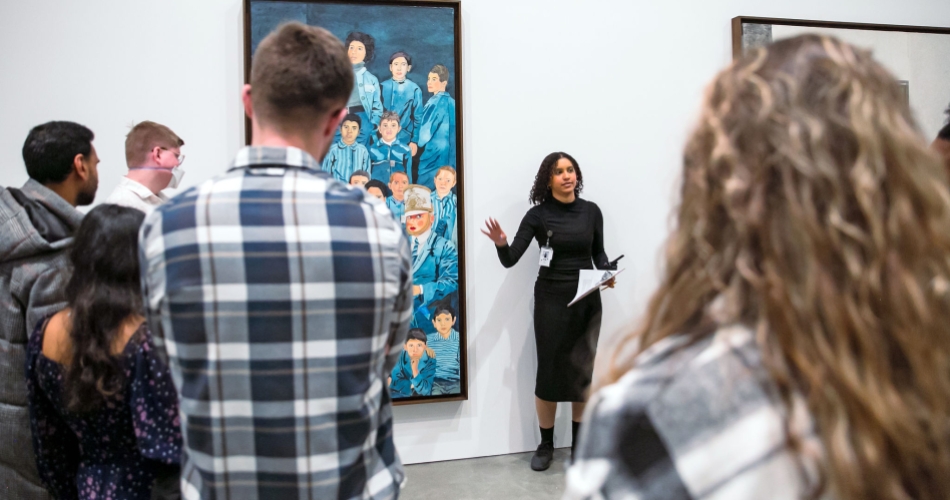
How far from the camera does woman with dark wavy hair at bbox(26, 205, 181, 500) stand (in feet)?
4.73

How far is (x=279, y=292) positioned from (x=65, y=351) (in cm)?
75

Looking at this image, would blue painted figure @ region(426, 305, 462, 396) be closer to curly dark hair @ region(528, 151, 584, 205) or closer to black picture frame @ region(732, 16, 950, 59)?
curly dark hair @ region(528, 151, 584, 205)

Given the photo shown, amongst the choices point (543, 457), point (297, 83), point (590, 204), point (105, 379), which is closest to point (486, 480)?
point (543, 457)

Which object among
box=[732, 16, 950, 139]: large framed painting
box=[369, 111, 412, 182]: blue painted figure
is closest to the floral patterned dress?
box=[369, 111, 412, 182]: blue painted figure

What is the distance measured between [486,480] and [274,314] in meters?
2.65

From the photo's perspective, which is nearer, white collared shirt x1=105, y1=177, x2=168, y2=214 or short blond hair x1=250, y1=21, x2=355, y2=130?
short blond hair x1=250, y1=21, x2=355, y2=130

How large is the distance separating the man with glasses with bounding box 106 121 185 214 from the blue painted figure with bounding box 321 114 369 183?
838 millimetres

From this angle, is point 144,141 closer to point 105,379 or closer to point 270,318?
point 105,379

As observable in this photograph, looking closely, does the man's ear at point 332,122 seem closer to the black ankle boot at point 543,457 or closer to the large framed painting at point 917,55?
the black ankle boot at point 543,457

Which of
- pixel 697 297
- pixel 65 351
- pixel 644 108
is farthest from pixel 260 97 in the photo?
pixel 644 108

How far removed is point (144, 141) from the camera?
2.81m

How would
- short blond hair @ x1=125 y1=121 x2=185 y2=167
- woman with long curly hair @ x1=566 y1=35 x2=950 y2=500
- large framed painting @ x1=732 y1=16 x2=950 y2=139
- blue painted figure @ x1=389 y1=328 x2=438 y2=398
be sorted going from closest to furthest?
woman with long curly hair @ x1=566 y1=35 x2=950 y2=500 < short blond hair @ x1=125 y1=121 x2=185 y2=167 < blue painted figure @ x1=389 y1=328 x2=438 y2=398 < large framed painting @ x1=732 y1=16 x2=950 y2=139

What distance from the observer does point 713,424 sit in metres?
0.55

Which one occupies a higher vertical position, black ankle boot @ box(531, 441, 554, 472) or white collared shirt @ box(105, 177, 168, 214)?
white collared shirt @ box(105, 177, 168, 214)
